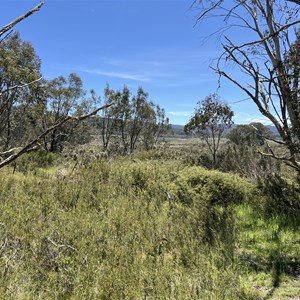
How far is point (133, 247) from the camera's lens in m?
4.55

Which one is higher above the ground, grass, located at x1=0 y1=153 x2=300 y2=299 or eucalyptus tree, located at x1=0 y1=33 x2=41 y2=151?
eucalyptus tree, located at x1=0 y1=33 x2=41 y2=151

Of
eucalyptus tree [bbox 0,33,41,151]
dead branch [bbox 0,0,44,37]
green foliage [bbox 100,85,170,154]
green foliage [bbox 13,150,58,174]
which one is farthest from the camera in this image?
green foliage [bbox 100,85,170,154]

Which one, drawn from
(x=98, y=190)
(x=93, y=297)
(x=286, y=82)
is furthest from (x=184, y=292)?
(x=98, y=190)

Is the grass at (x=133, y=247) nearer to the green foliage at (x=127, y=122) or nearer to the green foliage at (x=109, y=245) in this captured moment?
the green foliage at (x=109, y=245)

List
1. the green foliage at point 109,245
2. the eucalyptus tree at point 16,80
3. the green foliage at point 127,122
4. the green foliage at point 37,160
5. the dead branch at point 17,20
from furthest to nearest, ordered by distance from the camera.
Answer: the green foliage at point 127,122
the eucalyptus tree at point 16,80
the green foliage at point 37,160
the green foliage at point 109,245
the dead branch at point 17,20

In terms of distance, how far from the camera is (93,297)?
10.7 ft

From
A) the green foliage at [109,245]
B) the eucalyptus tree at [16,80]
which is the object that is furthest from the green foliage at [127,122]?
the green foliage at [109,245]

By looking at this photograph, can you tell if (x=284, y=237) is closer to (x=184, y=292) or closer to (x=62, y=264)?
(x=184, y=292)

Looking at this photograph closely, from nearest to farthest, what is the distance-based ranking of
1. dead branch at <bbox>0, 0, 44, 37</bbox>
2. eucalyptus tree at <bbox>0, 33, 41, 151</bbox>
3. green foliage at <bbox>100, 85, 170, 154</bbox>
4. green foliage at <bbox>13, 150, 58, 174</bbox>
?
dead branch at <bbox>0, 0, 44, 37</bbox>, green foliage at <bbox>13, 150, 58, 174</bbox>, eucalyptus tree at <bbox>0, 33, 41, 151</bbox>, green foliage at <bbox>100, 85, 170, 154</bbox>

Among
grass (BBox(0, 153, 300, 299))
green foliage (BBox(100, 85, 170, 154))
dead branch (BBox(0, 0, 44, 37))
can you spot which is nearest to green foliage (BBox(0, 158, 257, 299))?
grass (BBox(0, 153, 300, 299))

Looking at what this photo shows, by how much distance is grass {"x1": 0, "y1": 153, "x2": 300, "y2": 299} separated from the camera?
11.3 feet

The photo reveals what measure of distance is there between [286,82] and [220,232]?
2956 millimetres

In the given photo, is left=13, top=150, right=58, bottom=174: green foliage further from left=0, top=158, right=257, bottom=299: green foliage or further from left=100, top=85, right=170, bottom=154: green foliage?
left=100, top=85, right=170, bottom=154: green foliage

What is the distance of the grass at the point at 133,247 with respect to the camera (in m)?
3.45
